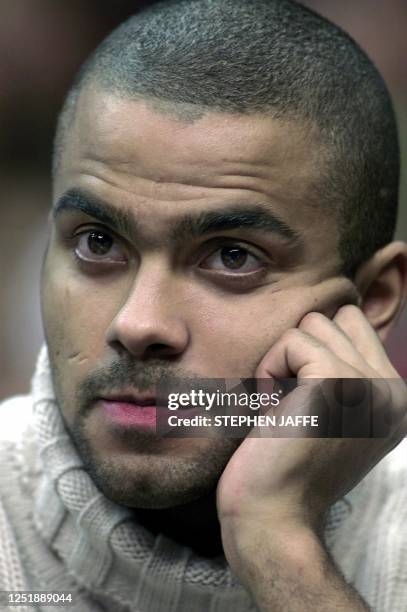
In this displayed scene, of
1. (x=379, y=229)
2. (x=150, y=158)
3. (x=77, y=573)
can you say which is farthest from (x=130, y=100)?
(x=77, y=573)

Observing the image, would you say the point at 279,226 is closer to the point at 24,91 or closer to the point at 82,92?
the point at 82,92

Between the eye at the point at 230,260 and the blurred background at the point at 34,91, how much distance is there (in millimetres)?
2308

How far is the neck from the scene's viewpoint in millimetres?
2229

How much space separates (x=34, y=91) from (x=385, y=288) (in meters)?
2.93

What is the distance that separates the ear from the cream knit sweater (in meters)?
0.44

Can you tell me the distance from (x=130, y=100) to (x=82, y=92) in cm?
23

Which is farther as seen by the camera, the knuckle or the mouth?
the knuckle

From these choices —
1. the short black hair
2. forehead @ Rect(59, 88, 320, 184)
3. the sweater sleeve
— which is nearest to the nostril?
forehead @ Rect(59, 88, 320, 184)

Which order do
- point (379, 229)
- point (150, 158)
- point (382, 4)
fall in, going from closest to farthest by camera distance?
point (150, 158) → point (379, 229) → point (382, 4)

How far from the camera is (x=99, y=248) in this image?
2.19 metres

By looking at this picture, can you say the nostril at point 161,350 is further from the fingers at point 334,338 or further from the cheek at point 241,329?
the fingers at point 334,338

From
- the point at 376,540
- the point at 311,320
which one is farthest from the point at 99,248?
the point at 376,540

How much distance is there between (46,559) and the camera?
2289 mm

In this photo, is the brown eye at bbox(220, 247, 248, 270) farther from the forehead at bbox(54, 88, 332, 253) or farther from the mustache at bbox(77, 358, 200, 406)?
the mustache at bbox(77, 358, 200, 406)
